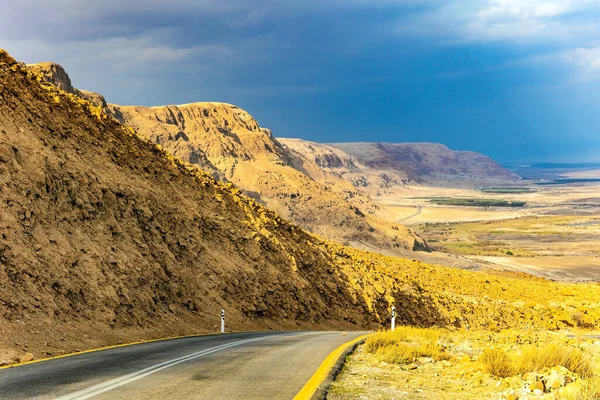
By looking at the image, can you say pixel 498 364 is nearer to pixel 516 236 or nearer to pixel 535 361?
pixel 535 361

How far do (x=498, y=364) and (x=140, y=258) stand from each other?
Result: 46.8 feet

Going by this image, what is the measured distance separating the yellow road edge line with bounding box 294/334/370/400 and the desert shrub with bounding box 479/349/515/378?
106 inches


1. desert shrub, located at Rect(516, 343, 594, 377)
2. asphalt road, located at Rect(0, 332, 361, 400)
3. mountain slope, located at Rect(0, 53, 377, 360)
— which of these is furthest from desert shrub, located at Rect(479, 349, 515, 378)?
mountain slope, located at Rect(0, 53, 377, 360)

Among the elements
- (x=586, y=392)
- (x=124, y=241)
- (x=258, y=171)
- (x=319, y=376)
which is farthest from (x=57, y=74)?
(x=586, y=392)

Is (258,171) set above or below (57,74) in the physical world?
below

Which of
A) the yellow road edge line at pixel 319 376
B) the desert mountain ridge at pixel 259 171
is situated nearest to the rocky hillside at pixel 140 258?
the yellow road edge line at pixel 319 376

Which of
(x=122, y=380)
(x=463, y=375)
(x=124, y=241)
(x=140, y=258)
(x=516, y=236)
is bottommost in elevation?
(x=463, y=375)

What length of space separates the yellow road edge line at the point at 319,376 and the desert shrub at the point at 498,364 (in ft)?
8.79

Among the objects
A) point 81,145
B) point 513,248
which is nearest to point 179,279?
point 81,145

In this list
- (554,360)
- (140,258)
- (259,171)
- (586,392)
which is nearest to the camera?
(586,392)

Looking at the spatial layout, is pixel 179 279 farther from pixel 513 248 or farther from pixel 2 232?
pixel 513 248

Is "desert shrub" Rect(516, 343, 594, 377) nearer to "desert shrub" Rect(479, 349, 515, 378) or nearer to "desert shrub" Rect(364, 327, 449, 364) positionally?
"desert shrub" Rect(479, 349, 515, 378)

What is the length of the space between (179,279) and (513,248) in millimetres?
95743

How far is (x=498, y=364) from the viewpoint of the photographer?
32.1ft
